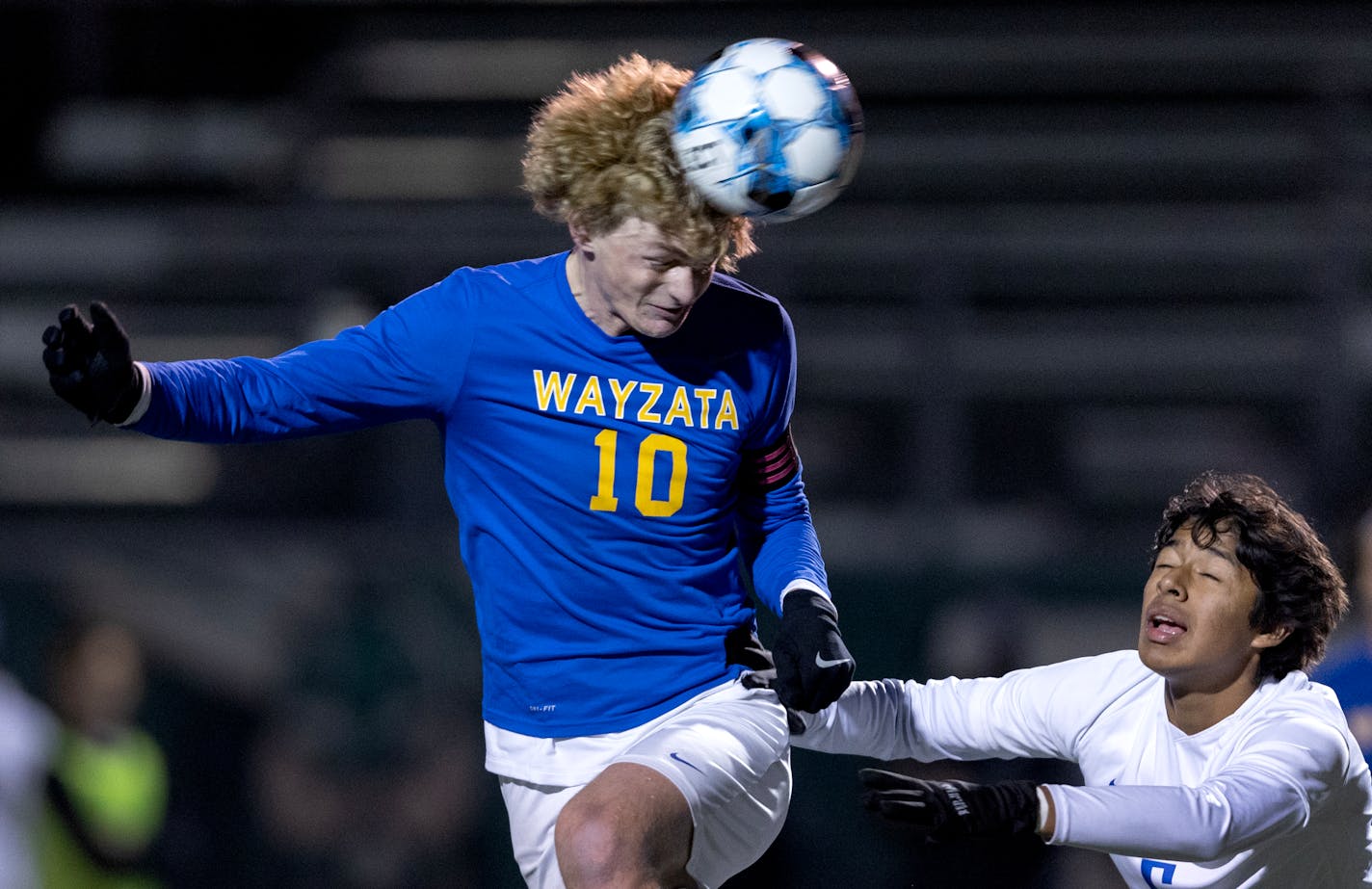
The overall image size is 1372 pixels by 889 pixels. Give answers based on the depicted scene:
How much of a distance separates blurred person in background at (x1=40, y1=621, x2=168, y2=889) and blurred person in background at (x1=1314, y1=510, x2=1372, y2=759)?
13.4 ft

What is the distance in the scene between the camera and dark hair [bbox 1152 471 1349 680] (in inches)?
125

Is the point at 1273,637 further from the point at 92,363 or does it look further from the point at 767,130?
the point at 92,363

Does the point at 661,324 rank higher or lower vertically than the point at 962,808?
higher

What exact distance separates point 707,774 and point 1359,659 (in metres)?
2.64

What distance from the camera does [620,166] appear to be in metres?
2.81

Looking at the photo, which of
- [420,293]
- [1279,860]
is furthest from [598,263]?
[1279,860]

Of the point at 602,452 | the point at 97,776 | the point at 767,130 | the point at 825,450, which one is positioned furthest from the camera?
the point at 825,450

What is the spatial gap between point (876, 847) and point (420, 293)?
11.8 ft

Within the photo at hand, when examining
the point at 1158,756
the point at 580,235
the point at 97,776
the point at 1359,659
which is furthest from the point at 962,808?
the point at 97,776

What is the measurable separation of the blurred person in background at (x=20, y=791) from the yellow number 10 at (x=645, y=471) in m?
3.66

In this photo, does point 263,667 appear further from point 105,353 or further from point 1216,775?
point 1216,775

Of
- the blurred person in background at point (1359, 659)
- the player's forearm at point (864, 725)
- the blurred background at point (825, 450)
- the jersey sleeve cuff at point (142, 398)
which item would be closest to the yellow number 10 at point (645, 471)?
the player's forearm at point (864, 725)

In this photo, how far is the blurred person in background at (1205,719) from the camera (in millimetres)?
2850

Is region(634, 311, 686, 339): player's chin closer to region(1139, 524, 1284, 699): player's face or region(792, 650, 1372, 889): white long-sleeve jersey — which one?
region(792, 650, 1372, 889): white long-sleeve jersey
